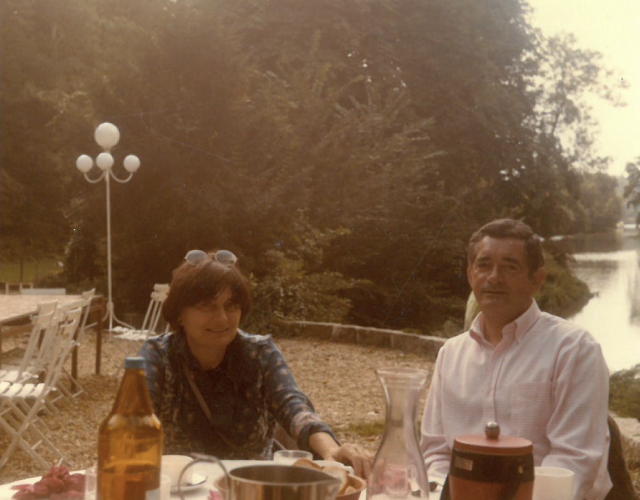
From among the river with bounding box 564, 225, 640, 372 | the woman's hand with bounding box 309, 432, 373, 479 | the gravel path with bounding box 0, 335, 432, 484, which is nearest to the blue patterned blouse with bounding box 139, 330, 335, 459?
the woman's hand with bounding box 309, 432, 373, 479

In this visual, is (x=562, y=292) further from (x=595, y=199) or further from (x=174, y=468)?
(x=174, y=468)

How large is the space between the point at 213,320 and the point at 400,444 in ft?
4.40

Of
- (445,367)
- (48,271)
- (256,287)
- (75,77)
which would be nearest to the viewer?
(445,367)

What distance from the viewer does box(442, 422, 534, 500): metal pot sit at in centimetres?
133

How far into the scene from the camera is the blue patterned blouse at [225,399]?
269 cm

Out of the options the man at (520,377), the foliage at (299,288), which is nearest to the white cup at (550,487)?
the man at (520,377)

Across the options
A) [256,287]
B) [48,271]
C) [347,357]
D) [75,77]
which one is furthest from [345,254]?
[48,271]

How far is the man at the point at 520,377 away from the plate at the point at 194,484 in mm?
653

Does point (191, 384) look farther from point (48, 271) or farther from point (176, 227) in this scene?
point (48, 271)

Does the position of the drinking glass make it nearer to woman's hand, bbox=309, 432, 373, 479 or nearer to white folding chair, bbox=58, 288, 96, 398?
woman's hand, bbox=309, 432, 373, 479

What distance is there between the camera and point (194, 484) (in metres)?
1.83

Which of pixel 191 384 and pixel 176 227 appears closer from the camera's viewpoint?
pixel 191 384

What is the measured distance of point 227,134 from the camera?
559 inches

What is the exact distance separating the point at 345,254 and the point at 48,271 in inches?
520
